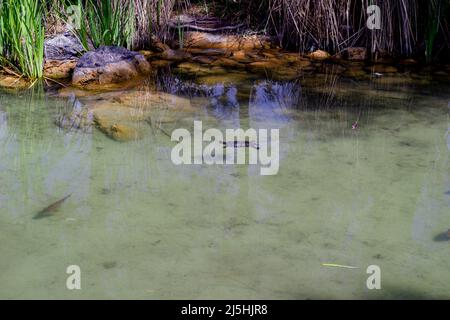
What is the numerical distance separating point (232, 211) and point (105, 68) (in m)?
2.27

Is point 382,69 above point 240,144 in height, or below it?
above

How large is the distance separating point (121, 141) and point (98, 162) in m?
0.31

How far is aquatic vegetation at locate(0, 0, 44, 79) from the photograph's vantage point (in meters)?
4.26

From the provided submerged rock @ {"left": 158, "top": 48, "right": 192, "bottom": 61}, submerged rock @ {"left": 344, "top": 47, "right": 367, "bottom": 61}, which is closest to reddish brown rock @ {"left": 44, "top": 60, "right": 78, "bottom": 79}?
submerged rock @ {"left": 158, "top": 48, "right": 192, "bottom": 61}

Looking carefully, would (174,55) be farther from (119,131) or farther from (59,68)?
A: (119,131)

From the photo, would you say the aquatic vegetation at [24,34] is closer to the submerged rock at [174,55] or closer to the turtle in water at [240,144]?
the submerged rock at [174,55]

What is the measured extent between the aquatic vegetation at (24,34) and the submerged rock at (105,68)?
29 centimetres

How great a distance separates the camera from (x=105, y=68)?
443cm

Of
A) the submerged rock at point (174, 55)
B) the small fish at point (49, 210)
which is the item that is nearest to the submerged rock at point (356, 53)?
the submerged rock at point (174, 55)

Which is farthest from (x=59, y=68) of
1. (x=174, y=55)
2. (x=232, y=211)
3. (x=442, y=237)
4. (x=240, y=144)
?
(x=442, y=237)

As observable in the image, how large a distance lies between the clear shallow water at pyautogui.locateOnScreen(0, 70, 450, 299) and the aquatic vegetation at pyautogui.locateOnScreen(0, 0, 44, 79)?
0.73 meters

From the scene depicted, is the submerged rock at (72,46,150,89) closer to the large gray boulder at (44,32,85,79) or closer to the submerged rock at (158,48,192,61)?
the large gray boulder at (44,32,85,79)
